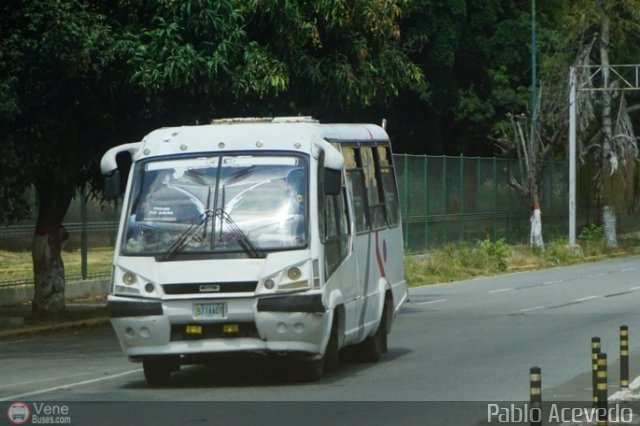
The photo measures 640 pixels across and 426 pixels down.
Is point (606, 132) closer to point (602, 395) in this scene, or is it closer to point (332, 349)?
point (332, 349)

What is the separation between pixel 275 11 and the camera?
21062 mm

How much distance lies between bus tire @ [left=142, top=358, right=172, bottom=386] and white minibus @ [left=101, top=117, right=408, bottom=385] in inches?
0.5

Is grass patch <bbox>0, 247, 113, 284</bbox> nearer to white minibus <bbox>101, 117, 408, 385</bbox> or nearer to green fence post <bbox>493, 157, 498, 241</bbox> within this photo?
white minibus <bbox>101, 117, 408, 385</bbox>

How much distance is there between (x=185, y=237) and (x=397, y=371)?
296 centimetres

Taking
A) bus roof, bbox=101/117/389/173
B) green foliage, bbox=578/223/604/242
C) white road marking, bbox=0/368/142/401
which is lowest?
green foliage, bbox=578/223/604/242

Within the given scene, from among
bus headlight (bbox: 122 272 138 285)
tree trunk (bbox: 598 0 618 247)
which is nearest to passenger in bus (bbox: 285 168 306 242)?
bus headlight (bbox: 122 272 138 285)

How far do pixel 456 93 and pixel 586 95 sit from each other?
5.38 metres

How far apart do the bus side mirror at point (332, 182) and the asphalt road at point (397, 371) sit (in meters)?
1.96

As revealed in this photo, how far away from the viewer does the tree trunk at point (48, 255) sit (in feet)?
75.2

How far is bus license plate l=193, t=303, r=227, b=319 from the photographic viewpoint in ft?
44.1

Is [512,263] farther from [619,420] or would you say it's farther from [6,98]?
[619,420]

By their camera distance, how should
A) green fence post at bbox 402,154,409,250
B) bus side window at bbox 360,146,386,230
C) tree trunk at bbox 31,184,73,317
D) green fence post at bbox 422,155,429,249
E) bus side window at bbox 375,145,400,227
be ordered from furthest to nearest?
1. green fence post at bbox 422,155,429,249
2. green fence post at bbox 402,154,409,250
3. tree trunk at bbox 31,184,73,317
4. bus side window at bbox 375,145,400,227
5. bus side window at bbox 360,146,386,230

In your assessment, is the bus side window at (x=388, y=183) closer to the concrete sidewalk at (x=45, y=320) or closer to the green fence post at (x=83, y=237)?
the concrete sidewalk at (x=45, y=320)

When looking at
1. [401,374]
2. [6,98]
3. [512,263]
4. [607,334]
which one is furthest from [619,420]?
[512,263]
